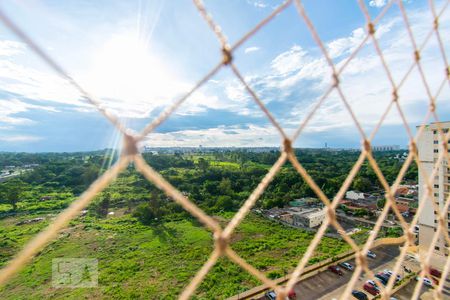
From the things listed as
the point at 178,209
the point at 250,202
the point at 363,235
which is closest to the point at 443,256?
the point at 363,235

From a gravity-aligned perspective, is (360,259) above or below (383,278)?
above

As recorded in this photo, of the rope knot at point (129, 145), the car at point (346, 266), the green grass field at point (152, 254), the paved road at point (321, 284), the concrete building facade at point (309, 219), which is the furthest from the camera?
the concrete building facade at point (309, 219)

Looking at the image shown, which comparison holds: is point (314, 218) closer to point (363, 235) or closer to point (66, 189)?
point (363, 235)

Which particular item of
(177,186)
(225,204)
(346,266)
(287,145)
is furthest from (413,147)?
(177,186)

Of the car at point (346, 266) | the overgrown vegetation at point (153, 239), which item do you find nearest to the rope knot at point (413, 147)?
the overgrown vegetation at point (153, 239)

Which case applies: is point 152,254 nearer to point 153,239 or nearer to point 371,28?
point 153,239

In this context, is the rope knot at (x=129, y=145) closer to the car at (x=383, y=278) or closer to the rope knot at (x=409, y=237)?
the rope knot at (x=409, y=237)
